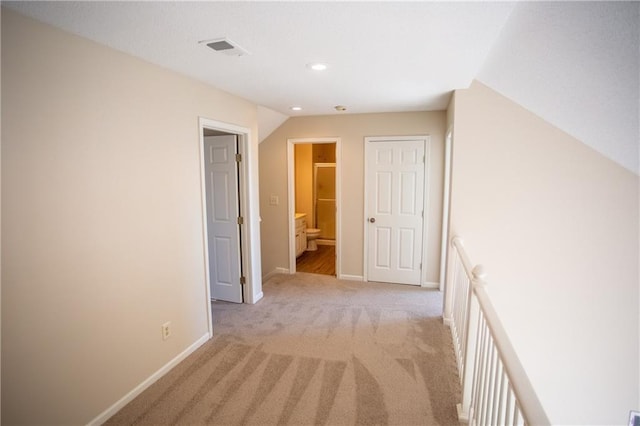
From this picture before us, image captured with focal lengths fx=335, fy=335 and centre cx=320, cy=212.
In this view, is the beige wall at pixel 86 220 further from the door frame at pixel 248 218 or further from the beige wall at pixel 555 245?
the beige wall at pixel 555 245

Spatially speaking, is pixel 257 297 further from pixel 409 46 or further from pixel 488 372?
pixel 409 46

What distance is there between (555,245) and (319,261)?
370 centimetres

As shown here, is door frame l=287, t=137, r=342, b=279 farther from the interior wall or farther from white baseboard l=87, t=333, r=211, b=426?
white baseboard l=87, t=333, r=211, b=426

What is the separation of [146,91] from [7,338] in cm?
165

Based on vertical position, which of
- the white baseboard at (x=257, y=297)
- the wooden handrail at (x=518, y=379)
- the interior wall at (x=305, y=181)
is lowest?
the white baseboard at (x=257, y=297)

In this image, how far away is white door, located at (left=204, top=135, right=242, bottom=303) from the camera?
377cm

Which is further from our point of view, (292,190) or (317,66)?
(292,190)

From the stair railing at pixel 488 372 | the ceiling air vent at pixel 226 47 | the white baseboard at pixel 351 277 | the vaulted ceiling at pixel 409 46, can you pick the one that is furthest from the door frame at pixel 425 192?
the ceiling air vent at pixel 226 47

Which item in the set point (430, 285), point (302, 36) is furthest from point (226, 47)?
point (430, 285)

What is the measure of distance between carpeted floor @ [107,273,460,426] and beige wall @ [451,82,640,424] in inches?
34.0

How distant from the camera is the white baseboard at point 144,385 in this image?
6.91 ft

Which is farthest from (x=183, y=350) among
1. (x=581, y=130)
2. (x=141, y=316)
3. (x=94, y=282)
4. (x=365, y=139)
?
(x=581, y=130)

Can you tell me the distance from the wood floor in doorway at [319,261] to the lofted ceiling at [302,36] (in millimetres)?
3176

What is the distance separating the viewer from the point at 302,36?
1.84 meters
